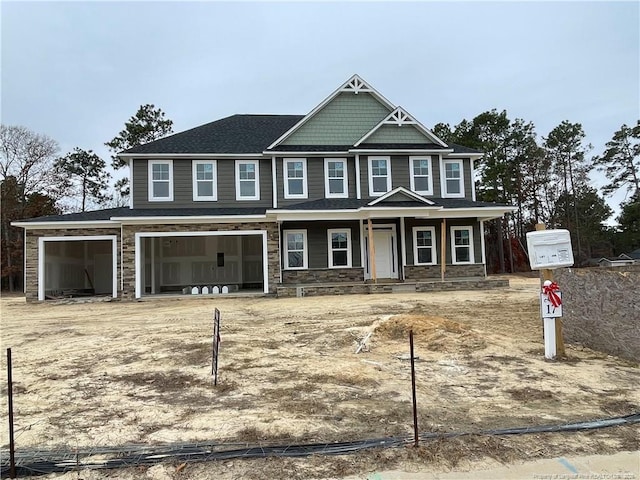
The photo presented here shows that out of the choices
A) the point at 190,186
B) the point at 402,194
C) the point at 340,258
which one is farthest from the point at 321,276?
the point at 190,186

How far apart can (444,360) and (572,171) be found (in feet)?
132

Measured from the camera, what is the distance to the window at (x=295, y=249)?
18.4m

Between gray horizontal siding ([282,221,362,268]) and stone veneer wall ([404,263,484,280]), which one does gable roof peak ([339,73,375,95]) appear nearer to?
gray horizontal siding ([282,221,362,268])

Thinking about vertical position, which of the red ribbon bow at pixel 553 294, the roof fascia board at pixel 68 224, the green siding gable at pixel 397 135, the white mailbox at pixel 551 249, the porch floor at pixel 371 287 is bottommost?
the porch floor at pixel 371 287

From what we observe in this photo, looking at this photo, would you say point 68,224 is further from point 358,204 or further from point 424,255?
point 424,255

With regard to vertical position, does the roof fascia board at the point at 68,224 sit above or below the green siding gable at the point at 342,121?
below

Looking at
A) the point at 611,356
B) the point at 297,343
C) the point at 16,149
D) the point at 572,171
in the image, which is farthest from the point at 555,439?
the point at 572,171

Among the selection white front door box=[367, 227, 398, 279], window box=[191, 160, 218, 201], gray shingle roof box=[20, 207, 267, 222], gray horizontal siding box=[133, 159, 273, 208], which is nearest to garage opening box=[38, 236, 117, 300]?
A: gray shingle roof box=[20, 207, 267, 222]

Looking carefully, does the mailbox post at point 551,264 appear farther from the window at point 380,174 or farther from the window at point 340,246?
the window at point 380,174

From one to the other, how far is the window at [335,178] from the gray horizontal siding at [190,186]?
233 cm

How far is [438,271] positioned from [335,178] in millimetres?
5487

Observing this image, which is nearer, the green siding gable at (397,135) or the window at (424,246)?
the window at (424,246)

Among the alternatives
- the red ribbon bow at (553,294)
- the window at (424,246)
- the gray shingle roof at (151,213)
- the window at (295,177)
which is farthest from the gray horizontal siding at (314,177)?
the red ribbon bow at (553,294)

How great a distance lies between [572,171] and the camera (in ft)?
134
